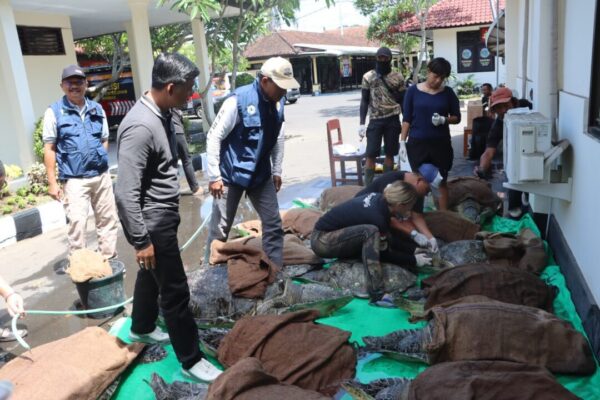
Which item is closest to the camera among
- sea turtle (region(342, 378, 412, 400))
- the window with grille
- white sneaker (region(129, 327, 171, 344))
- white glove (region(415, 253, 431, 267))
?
sea turtle (region(342, 378, 412, 400))

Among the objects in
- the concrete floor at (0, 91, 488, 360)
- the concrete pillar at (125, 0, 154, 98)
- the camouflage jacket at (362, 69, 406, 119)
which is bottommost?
the concrete floor at (0, 91, 488, 360)

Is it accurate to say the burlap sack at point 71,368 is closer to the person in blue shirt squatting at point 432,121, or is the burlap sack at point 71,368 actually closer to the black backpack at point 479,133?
the person in blue shirt squatting at point 432,121

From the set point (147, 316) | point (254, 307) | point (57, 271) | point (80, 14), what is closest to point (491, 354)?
point (254, 307)

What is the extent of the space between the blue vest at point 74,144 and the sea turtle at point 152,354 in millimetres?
1956

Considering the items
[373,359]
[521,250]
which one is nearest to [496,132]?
[521,250]

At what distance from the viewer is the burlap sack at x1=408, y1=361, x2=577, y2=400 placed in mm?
2070

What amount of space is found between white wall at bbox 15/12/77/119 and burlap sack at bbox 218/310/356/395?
8.79 metres

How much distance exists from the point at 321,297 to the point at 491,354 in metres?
1.30

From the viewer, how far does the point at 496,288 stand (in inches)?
126

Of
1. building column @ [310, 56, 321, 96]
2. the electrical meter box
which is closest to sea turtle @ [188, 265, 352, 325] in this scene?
the electrical meter box

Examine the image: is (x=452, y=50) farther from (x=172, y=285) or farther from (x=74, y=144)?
(x=172, y=285)

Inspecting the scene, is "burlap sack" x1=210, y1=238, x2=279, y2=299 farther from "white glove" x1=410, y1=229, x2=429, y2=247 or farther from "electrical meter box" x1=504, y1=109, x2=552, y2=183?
"electrical meter box" x1=504, y1=109, x2=552, y2=183

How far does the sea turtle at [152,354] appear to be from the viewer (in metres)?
3.02

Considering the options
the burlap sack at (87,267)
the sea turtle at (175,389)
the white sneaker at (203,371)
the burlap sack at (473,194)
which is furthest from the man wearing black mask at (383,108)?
Answer: the sea turtle at (175,389)
